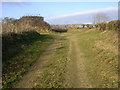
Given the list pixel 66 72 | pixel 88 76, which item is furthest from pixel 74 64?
pixel 88 76

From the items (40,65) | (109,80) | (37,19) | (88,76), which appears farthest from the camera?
(37,19)

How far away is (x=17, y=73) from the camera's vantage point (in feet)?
22.5

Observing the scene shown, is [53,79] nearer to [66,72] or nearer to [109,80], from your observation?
[66,72]

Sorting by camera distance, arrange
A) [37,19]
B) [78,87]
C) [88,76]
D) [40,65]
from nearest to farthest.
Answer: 1. [78,87]
2. [88,76]
3. [40,65]
4. [37,19]

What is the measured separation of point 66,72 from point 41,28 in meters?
30.3

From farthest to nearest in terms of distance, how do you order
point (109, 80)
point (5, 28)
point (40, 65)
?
point (5, 28), point (40, 65), point (109, 80)

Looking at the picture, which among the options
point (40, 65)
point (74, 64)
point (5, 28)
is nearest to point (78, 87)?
point (74, 64)

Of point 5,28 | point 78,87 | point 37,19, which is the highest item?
point 37,19

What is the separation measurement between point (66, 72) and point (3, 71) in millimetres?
3388

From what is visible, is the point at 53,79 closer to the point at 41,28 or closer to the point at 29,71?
the point at 29,71

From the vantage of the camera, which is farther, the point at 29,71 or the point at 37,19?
the point at 37,19

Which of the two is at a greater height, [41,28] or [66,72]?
[41,28]

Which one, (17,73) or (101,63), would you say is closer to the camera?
(17,73)

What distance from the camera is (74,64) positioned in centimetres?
824
